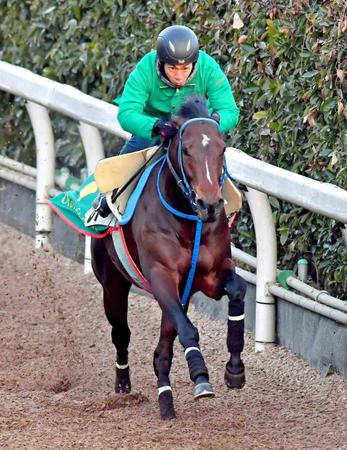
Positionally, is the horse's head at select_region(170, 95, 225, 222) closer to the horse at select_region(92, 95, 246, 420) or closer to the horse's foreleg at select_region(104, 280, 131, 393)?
the horse at select_region(92, 95, 246, 420)

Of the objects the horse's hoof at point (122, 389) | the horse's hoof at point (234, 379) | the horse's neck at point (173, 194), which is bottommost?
the horse's hoof at point (122, 389)

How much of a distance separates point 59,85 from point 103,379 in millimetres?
2432

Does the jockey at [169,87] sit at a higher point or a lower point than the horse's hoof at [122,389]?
higher

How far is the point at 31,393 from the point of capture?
7.19 m

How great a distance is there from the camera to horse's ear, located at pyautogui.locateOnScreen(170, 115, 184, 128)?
632 centimetres

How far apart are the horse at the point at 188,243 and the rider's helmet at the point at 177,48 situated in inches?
8.7

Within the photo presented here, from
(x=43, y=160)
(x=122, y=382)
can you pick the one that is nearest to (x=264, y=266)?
(x=122, y=382)

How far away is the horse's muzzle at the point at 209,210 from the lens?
19.6 ft

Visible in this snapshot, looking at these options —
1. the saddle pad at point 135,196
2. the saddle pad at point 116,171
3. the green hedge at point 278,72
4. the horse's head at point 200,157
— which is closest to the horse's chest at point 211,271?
the horse's head at point 200,157

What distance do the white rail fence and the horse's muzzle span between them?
0.75 m

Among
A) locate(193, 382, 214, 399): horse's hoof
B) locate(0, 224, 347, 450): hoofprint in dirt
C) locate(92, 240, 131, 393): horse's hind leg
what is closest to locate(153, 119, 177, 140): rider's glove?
locate(92, 240, 131, 393): horse's hind leg

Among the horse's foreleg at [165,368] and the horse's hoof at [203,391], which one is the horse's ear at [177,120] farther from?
→ the horse's hoof at [203,391]

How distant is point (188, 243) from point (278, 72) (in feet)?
5.39

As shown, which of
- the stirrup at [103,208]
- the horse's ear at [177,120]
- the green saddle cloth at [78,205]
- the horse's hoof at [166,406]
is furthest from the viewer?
the green saddle cloth at [78,205]
